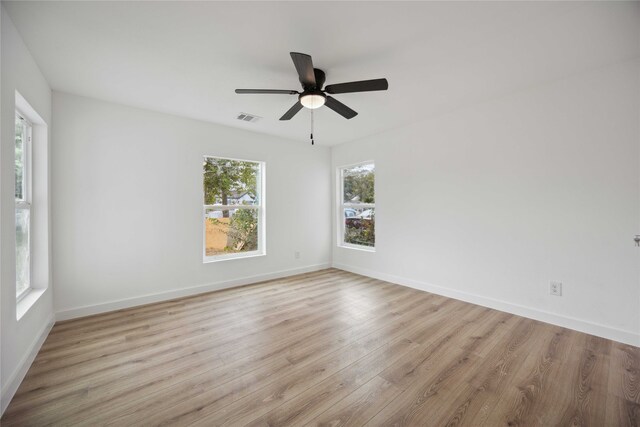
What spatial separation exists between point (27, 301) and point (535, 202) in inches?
193

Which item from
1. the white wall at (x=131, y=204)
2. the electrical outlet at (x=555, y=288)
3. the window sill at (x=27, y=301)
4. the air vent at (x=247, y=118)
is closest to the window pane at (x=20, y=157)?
the white wall at (x=131, y=204)

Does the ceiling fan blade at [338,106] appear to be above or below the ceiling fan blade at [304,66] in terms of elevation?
below

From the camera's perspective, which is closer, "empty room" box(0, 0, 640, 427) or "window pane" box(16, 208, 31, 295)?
"empty room" box(0, 0, 640, 427)

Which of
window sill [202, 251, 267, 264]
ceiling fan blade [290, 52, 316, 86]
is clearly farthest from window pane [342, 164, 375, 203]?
ceiling fan blade [290, 52, 316, 86]

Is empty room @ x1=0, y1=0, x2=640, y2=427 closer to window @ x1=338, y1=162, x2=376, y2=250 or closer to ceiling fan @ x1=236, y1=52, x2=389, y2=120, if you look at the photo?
ceiling fan @ x1=236, y1=52, x2=389, y2=120

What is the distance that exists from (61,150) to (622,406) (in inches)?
202

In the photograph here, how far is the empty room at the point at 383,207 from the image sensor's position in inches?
68.8

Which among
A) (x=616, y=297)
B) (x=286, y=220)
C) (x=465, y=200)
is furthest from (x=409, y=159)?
(x=616, y=297)

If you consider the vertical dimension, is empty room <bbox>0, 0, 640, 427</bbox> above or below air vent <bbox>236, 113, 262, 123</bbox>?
below

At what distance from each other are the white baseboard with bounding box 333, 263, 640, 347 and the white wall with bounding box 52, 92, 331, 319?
2426mm

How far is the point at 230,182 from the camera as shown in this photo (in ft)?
13.8

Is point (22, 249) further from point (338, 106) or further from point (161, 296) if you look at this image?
point (338, 106)

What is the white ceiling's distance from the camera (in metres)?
1.77

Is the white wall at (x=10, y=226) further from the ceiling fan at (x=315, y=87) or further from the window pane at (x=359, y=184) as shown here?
the window pane at (x=359, y=184)
